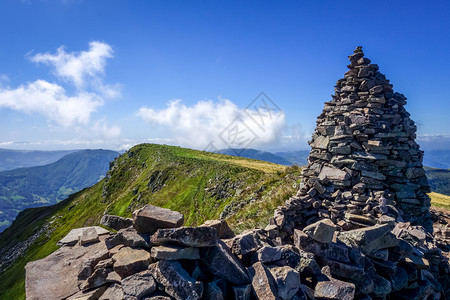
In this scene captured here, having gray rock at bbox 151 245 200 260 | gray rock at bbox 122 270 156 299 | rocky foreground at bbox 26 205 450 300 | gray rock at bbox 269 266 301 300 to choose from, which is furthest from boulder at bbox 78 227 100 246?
gray rock at bbox 269 266 301 300

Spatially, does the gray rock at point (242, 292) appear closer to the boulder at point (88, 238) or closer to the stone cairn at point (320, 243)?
the stone cairn at point (320, 243)

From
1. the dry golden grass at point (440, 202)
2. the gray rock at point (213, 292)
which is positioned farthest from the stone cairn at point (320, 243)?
the dry golden grass at point (440, 202)

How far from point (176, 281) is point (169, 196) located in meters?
59.9

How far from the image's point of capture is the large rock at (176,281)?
6.62 meters

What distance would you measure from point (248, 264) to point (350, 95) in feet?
42.2

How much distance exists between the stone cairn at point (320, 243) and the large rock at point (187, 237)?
0.03 metres

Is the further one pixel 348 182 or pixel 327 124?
pixel 327 124

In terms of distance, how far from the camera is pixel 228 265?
766 centimetres

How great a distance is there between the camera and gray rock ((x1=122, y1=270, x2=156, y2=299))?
6668 millimetres

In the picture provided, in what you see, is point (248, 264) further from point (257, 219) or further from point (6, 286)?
point (6, 286)

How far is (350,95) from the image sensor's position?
1595cm

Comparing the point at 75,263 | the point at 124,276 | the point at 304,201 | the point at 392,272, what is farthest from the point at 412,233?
the point at 75,263

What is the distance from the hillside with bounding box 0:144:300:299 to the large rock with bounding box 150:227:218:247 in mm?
9716

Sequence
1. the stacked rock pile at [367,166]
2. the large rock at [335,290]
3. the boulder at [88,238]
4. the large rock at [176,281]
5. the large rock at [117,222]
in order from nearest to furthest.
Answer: the large rock at [176,281]
the large rock at [335,290]
the boulder at [88,238]
the large rock at [117,222]
the stacked rock pile at [367,166]
